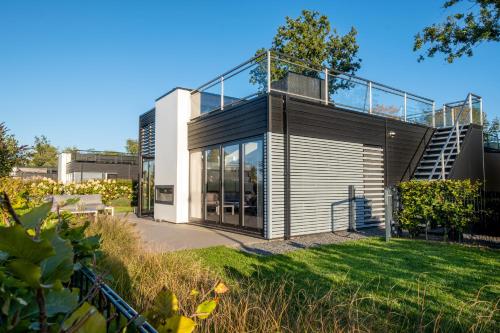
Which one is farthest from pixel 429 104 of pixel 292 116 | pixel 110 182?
pixel 110 182

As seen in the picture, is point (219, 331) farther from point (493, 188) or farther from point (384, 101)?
point (493, 188)

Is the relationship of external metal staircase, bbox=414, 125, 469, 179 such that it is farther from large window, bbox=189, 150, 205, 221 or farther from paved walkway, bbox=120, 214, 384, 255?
large window, bbox=189, 150, 205, 221

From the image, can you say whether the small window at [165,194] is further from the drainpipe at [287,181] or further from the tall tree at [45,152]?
the tall tree at [45,152]

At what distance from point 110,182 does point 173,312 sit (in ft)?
64.0

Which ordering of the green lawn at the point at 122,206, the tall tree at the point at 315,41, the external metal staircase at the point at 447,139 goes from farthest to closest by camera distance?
1. the tall tree at the point at 315,41
2. the green lawn at the point at 122,206
3. the external metal staircase at the point at 447,139

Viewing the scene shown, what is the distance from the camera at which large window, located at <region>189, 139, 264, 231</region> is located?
31.1 feet

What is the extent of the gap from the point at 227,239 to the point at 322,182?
3281 millimetres

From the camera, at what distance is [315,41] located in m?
25.2

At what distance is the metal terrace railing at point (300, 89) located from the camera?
9680mm

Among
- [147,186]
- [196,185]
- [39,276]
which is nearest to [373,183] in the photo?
[196,185]

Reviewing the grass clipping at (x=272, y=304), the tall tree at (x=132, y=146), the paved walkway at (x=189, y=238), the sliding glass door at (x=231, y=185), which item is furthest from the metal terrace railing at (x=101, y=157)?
the grass clipping at (x=272, y=304)

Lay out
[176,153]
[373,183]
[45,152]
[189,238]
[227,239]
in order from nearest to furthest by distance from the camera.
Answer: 1. [227,239]
2. [189,238]
3. [373,183]
4. [176,153]
5. [45,152]

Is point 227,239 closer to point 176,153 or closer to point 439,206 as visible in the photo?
point 176,153

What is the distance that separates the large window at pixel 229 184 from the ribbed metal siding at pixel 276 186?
40cm
